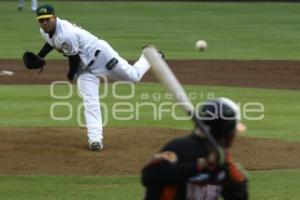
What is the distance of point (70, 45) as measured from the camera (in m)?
10.2

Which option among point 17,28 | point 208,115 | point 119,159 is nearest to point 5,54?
point 17,28

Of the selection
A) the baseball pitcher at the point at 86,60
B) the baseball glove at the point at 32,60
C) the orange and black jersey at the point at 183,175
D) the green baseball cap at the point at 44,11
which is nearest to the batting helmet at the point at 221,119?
the orange and black jersey at the point at 183,175

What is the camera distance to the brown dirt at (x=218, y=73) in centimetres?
1739

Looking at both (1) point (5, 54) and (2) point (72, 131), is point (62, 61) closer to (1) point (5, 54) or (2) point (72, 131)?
(1) point (5, 54)

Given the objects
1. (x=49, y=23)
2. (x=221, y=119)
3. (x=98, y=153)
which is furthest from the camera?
(x=98, y=153)

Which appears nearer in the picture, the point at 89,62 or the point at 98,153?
the point at 98,153

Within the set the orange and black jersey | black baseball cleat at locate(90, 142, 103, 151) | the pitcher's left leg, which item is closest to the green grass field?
black baseball cleat at locate(90, 142, 103, 151)

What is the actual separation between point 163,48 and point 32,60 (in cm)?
1291

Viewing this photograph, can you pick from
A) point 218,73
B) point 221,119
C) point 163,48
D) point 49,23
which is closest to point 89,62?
point 49,23

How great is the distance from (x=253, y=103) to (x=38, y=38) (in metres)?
13.2

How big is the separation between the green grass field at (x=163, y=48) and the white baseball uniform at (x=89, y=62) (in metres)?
1.55

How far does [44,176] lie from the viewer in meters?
9.14

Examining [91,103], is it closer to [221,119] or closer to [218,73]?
[221,119]

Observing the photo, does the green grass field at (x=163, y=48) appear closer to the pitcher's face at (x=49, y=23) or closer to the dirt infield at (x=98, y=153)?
the dirt infield at (x=98, y=153)
